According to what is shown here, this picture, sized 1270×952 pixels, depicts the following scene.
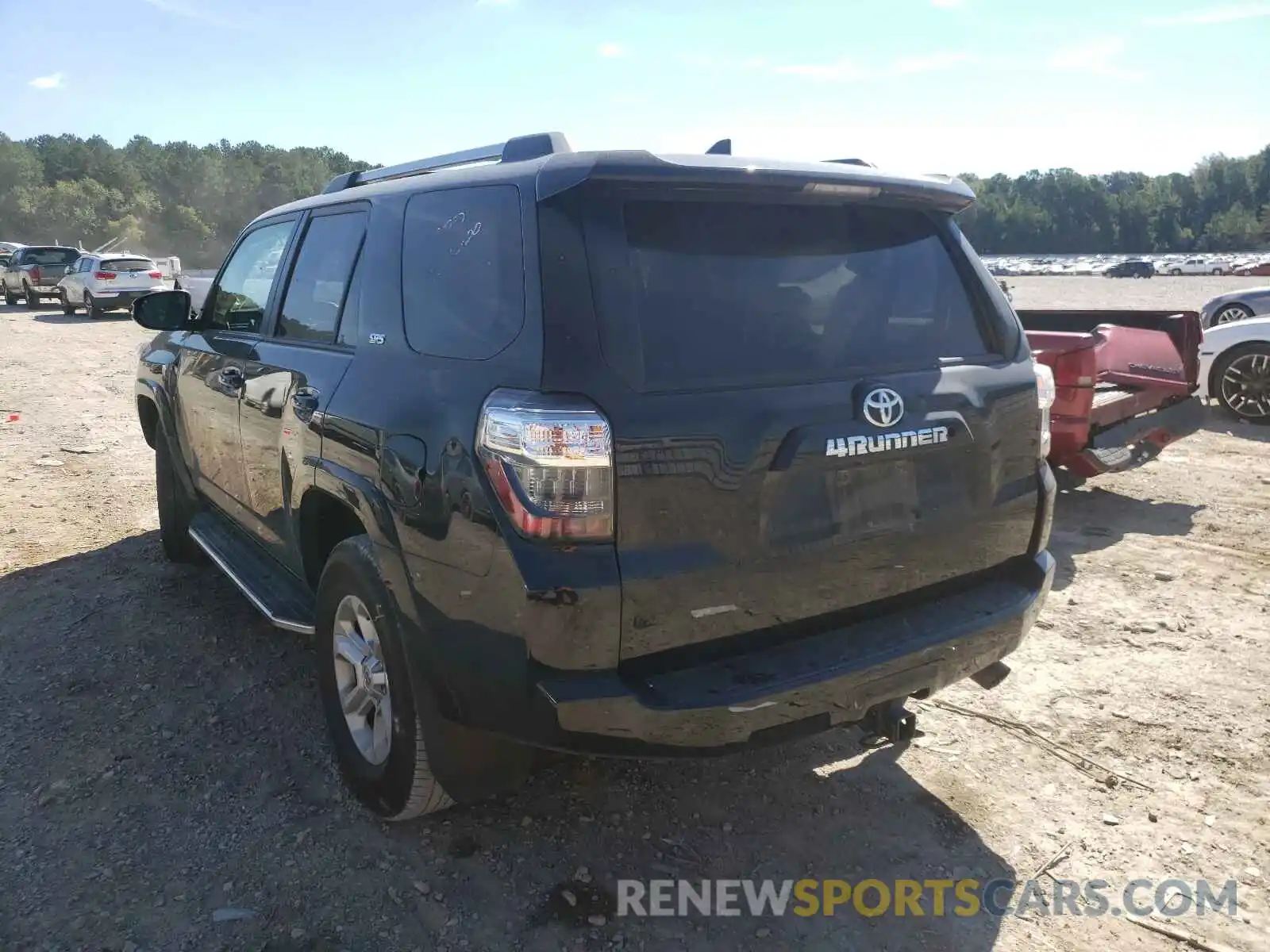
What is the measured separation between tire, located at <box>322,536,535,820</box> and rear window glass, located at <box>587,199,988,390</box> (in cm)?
107

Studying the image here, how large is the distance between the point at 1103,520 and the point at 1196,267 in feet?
292

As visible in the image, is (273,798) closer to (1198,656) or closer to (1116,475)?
(1198,656)

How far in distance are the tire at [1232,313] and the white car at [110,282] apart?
2201cm

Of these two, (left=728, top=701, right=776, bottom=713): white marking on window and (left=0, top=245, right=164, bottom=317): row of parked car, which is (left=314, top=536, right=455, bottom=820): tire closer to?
(left=728, top=701, right=776, bottom=713): white marking on window

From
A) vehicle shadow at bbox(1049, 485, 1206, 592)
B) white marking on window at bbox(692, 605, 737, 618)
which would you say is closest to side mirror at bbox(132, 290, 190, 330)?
white marking on window at bbox(692, 605, 737, 618)

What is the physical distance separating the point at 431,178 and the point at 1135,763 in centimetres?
312

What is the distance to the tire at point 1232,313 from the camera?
1287 centimetres

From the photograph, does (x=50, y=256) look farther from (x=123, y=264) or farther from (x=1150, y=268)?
(x=1150, y=268)

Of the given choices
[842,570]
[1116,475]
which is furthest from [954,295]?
[1116,475]

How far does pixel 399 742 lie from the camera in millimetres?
2764

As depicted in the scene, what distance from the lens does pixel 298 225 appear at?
3.83 m

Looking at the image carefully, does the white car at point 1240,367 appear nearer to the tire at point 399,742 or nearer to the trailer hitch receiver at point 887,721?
the trailer hitch receiver at point 887,721

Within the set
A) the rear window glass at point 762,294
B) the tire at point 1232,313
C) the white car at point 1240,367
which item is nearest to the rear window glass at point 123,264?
the tire at point 1232,313

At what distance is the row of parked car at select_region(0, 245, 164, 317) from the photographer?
23359mm
